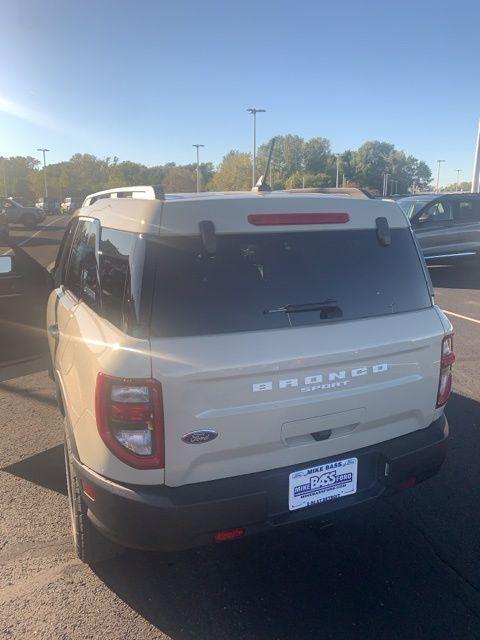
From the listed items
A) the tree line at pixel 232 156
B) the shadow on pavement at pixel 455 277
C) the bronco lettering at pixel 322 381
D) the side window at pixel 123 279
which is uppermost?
the tree line at pixel 232 156

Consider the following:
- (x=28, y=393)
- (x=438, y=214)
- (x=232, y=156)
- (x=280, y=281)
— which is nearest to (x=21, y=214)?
(x=438, y=214)

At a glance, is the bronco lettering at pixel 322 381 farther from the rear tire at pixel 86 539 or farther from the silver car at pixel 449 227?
the silver car at pixel 449 227

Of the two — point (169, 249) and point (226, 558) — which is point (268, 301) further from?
point (226, 558)

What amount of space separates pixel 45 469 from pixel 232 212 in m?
2.56

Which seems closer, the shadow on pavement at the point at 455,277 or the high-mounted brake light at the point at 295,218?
the high-mounted brake light at the point at 295,218

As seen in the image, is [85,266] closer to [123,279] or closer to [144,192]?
[144,192]

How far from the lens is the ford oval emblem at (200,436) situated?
211 cm

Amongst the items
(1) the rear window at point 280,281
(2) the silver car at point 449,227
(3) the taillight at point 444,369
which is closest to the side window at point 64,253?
(1) the rear window at point 280,281

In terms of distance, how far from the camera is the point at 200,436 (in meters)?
2.13

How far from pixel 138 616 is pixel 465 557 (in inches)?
69.3

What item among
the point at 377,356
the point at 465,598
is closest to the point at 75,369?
the point at 377,356

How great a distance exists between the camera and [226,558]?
283cm

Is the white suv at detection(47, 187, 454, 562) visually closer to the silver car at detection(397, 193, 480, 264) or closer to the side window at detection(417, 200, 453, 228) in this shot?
the silver car at detection(397, 193, 480, 264)

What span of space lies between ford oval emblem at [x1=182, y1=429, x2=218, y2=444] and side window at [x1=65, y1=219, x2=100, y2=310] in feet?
2.93
